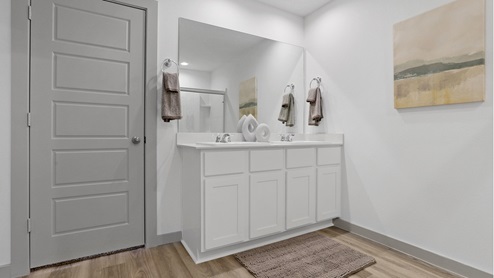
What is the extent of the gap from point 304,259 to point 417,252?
0.92 metres

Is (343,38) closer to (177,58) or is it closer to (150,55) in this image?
(177,58)

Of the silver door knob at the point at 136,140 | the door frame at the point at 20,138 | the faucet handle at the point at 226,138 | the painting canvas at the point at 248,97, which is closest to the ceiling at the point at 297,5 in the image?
the painting canvas at the point at 248,97

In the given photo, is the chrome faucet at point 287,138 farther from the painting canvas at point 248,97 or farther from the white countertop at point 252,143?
the painting canvas at point 248,97

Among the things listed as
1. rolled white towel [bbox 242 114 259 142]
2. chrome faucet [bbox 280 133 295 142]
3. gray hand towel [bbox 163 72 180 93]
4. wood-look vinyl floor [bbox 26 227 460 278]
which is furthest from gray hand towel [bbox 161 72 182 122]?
chrome faucet [bbox 280 133 295 142]

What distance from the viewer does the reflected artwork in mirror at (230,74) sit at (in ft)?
7.77

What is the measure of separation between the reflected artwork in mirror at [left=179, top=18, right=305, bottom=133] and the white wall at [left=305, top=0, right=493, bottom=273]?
1.03 ft

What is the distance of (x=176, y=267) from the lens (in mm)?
1845

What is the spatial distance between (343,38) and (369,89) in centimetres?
67

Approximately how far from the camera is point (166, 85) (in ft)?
7.00

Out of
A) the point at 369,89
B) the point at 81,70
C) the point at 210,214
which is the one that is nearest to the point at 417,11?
the point at 369,89

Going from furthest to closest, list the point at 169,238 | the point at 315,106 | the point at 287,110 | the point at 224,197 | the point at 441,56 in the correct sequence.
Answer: the point at 287,110
the point at 315,106
the point at 169,238
the point at 224,197
the point at 441,56

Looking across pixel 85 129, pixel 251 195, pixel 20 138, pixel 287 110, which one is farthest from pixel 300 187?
pixel 20 138

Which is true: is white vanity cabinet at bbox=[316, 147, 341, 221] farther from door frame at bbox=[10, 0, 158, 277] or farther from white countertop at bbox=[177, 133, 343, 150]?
door frame at bbox=[10, 0, 158, 277]
